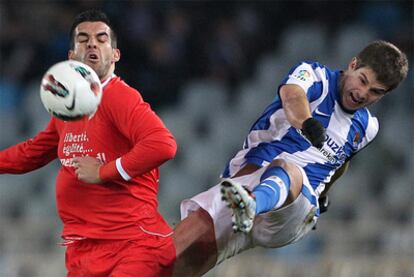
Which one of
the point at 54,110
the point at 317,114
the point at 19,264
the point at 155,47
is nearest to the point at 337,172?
the point at 317,114

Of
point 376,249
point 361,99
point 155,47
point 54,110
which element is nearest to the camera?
point 54,110

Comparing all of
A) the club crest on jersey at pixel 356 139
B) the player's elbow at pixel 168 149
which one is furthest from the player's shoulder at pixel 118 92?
the club crest on jersey at pixel 356 139

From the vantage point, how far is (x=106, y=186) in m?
5.51

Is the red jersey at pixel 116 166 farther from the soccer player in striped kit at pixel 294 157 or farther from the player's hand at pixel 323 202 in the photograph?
the player's hand at pixel 323 202

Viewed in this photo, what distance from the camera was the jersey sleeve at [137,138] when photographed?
5.26 metres

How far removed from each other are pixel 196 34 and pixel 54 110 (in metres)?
7.17

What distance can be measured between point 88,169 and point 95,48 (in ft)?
2.00

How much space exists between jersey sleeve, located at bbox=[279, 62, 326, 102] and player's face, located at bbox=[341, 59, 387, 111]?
0.45ft

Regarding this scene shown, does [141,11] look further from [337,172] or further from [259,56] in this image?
[337,172]

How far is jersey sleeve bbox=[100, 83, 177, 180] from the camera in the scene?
17.3 feet

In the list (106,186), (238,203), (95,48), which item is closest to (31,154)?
(106,186)

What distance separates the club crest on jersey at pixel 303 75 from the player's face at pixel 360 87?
223 mm

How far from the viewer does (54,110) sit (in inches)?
207

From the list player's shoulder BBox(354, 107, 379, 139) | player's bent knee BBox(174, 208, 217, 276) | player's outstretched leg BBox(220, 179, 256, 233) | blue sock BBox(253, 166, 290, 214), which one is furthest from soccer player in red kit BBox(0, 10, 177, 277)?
player's shoulder BBox(354, 107, 379, 139)
